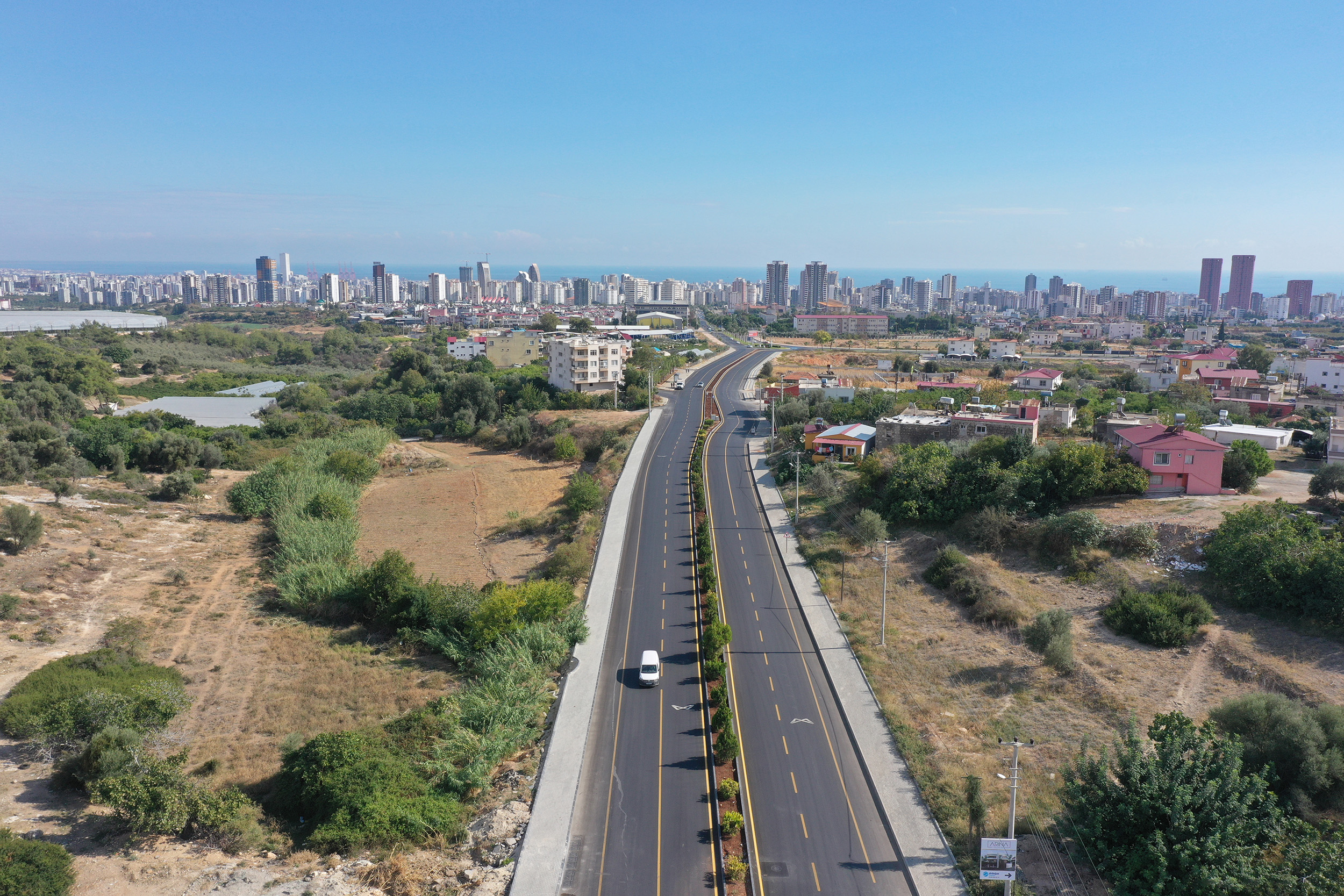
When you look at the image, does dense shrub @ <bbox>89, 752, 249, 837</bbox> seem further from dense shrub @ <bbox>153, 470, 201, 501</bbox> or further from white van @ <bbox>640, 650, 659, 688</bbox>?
dense shrub @ <bbox>153, 470, 201, 501</bbox>

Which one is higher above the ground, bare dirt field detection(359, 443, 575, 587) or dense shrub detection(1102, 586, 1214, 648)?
dense shrub detection(1102, 586, 1214, 648)

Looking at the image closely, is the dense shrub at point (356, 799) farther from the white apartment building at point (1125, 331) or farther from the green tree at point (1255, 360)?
the white apartment building at point (1125, 331)

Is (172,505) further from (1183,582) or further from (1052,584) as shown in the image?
(1183,582)

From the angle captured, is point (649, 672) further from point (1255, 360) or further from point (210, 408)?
point (1255, 360)

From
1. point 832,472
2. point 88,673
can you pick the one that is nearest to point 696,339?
point 832,472

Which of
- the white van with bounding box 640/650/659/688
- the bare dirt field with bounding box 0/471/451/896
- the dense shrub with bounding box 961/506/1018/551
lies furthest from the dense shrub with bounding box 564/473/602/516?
the dense shrub with bounding box 961/506/1018/551

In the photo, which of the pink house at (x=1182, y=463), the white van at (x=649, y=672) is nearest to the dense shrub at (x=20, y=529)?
the white van at (x=649, y=672)

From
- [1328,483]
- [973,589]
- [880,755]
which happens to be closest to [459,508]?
[973,589]
